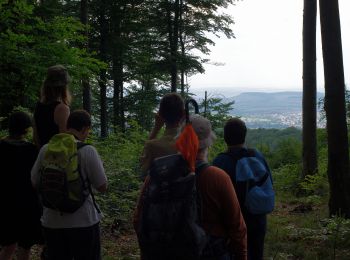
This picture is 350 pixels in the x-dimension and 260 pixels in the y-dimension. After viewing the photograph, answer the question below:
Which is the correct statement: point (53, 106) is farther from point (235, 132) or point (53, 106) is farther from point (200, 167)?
point (200, 167)

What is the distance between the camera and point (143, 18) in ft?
79.2

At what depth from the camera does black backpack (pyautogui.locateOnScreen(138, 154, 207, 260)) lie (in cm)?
270

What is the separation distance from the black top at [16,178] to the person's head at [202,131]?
2.02 meters

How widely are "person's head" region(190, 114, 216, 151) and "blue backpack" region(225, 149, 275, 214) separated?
0.87 meters

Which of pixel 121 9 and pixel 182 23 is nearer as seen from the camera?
pixel 182 23

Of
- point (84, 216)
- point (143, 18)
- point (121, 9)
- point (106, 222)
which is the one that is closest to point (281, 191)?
point (106, 222)

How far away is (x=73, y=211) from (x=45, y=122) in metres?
1.30

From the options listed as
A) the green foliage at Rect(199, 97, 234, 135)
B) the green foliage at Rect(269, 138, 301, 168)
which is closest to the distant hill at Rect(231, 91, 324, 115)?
the green foliage at Rect(199, 97, 234, 135)

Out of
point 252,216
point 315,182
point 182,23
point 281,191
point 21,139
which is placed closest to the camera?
point 252,216

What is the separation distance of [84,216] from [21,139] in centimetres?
129

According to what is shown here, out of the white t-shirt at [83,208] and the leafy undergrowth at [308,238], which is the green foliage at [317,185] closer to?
the leafy undergrowth at [308,238]

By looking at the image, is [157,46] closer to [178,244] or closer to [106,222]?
[106,222]

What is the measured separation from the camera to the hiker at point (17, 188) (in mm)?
4215

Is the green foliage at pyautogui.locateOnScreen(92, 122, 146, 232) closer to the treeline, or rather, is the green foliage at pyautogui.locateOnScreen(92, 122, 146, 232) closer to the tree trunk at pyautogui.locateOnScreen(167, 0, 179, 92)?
the treeline
